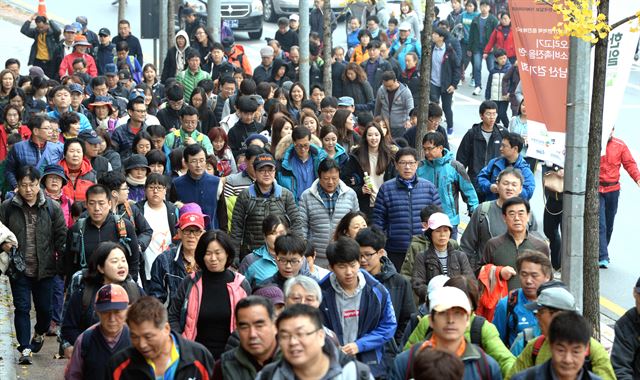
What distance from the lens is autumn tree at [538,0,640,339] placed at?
10227 millimetres

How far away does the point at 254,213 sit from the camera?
41.1 ft

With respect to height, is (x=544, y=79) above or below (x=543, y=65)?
below

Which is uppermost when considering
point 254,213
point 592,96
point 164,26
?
point 164,26

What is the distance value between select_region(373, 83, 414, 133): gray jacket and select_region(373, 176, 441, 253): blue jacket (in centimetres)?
654

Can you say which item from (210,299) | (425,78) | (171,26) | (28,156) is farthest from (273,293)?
(171,26)

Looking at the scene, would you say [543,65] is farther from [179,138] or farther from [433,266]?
[179,138]

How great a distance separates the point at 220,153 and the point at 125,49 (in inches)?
368

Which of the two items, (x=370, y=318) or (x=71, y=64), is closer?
A: (x=370, y=318)

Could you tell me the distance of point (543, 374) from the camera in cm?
709

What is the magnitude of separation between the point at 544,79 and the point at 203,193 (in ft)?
12.4

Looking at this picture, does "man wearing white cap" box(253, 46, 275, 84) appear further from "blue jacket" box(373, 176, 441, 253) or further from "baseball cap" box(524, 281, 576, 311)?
"baseball cap" box(524, 281, 576, 311)

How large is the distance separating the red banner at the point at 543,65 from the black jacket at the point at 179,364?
4.35 meters

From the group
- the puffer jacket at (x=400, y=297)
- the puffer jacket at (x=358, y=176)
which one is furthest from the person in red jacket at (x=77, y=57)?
the puffer jacket at (x=400, y=297)

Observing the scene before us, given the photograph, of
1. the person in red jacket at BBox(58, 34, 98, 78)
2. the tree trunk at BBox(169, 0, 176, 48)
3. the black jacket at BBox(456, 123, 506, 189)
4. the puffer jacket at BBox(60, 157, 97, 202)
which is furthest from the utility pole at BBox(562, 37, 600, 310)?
the tree trunk at BBox(169, 0, 176, 48)
